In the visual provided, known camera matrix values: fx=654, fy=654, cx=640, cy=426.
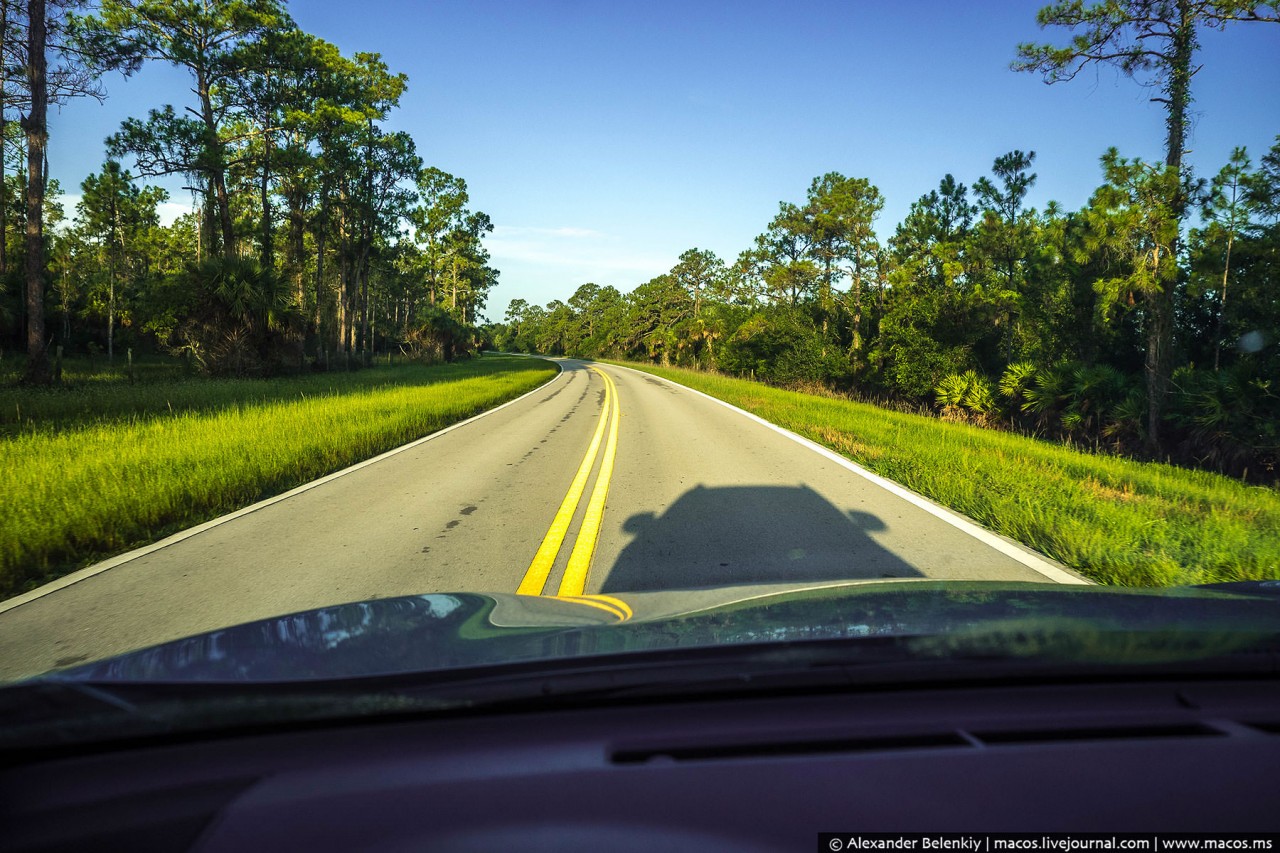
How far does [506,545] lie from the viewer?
5.45m

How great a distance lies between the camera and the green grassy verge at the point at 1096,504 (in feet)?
15.3

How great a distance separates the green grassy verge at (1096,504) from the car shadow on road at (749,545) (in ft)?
4.46

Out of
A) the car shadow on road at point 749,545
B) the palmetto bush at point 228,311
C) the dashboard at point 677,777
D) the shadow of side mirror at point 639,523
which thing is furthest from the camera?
the palmetto bush at point 228,311

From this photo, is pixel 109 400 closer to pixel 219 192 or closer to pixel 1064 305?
pixel 219 192

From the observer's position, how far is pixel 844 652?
A: 166 centimetres

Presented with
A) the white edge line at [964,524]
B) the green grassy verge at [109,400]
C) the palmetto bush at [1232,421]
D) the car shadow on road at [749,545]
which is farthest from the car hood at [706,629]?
the palmetto bush at [1232,421]

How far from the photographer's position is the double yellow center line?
4.26 metres

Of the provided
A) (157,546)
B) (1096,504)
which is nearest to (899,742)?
(157,546)

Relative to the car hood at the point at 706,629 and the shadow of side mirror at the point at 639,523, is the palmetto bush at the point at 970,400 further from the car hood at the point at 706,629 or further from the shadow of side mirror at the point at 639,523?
the car hood at the point at 706,629

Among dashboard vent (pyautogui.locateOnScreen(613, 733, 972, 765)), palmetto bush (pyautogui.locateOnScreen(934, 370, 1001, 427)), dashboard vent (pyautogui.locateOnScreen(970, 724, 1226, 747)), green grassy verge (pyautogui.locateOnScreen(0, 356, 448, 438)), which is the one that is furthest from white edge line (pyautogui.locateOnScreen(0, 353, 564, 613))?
palmetto bush (pyautogui.locateOnScreen(934, 370, 1001, 427))

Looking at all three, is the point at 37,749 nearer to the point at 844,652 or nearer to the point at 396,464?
the point at 844,652

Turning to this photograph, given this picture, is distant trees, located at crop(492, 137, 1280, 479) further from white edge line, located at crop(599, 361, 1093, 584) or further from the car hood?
the car hood

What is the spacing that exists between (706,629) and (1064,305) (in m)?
32.2

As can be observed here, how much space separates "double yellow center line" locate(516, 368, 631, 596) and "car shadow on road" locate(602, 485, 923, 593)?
0.26 meters
